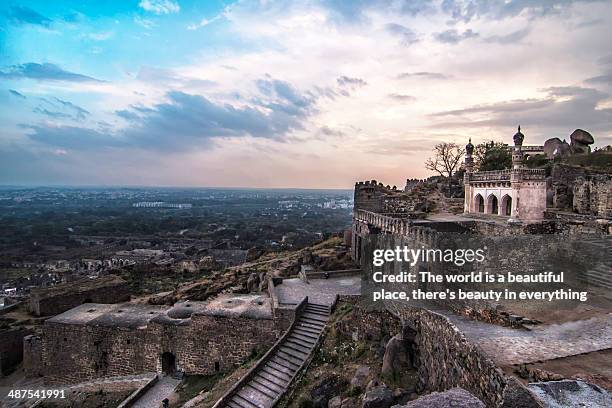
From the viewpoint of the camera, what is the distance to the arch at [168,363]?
70.0ft

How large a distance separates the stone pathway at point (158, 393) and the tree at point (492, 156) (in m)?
37.1

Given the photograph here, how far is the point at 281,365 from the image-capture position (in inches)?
674

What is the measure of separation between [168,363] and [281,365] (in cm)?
810

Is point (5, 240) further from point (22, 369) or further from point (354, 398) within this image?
point (354, 398)

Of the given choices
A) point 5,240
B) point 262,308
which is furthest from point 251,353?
point 5,240

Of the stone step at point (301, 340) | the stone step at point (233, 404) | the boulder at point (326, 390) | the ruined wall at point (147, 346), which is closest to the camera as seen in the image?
the boulder at point (326, 390)

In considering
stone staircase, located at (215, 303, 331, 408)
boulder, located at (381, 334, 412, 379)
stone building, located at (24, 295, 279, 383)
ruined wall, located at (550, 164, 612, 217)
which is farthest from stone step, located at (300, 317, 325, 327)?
ruined wall, located at (550, 164, 612, 217)

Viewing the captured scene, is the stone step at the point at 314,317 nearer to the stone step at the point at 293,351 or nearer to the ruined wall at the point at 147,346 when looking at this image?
the ruined wall at the point at 147,346

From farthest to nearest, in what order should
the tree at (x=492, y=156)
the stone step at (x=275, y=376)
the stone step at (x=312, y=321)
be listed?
the tree at (x=492, y=156)
the stone step at (x=312, y=321)
the stone step at (x=275, y=376)

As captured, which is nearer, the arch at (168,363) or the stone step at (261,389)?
the stone step at (261,389)

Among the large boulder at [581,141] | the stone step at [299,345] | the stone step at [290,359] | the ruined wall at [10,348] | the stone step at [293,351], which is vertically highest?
the large boulder at [581,141]

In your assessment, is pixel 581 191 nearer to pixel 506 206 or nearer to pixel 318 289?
pixel 506 206

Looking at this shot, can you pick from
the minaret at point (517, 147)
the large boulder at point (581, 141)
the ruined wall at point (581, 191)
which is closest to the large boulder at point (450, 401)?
the minaret at point (517, 147)

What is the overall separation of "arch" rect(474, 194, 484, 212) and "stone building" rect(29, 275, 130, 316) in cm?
3038
